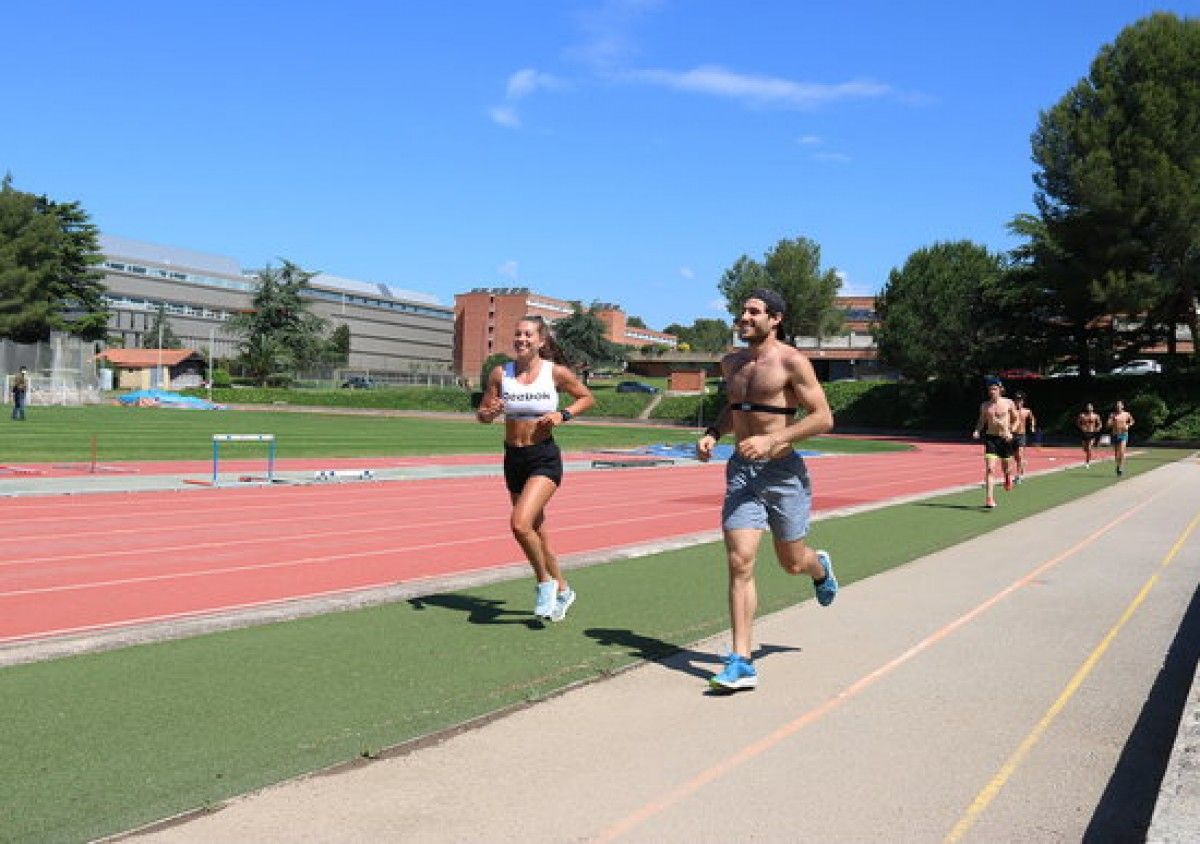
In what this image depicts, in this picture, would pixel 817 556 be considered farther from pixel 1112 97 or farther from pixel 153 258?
pixel 153 258

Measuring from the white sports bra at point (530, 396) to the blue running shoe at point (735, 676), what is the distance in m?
2.18

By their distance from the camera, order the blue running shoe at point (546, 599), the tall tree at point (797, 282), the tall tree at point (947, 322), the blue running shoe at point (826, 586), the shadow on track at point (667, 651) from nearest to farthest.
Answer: the shadow on track at point (667, 651)
the blue running shoe at point (826, 586)
the blue running shoe at point (546, 599)
the tall tree at point (947, 322)
the tall tree at point (797, 282)

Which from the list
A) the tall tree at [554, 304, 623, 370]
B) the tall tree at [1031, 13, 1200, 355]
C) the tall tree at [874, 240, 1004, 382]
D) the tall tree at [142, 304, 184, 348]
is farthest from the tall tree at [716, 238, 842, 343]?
the tall tree at [142, 304, 184, 348]

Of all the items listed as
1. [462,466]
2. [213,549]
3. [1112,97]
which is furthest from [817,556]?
[1112,97]

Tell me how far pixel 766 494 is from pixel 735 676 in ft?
3.12

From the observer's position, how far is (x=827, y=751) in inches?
170

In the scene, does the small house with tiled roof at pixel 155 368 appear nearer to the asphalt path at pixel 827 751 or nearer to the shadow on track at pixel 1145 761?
the asphalt path at pixel 827 751

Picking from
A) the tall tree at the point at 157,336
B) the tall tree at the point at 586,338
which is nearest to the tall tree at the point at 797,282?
the tall tree at the point at 586,338

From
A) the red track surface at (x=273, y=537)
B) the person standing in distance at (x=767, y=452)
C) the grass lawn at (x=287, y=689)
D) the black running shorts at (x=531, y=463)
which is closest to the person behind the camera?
the grass lawn at (x=287, y=689)

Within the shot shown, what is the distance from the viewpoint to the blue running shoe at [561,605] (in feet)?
22.0

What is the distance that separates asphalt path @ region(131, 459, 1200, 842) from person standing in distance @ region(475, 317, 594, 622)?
1112 mm

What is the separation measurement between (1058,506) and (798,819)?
556 inches

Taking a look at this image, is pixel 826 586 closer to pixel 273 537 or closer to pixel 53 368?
pixel 273 537

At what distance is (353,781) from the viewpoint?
12.6 ft
